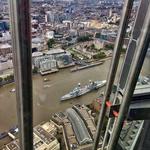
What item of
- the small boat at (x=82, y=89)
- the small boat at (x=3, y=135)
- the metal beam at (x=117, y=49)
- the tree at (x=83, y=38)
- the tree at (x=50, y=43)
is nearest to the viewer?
the metal beam at (x=117, y=49)

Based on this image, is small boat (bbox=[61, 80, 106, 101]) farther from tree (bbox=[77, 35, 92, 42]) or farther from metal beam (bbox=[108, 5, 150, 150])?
metal beam (bbox=[108, 5, 150, 150])

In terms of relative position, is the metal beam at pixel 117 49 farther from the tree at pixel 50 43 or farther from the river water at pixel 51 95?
the tree at pixel 50 43

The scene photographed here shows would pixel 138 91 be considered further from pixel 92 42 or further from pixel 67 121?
pixel 92 42

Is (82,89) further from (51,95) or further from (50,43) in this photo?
(50,43)

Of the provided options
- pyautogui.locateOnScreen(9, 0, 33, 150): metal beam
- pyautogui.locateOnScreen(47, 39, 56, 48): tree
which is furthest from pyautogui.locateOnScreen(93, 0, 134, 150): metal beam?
pyautogui.locateOnScreen(47, 39, 56, 48): tree

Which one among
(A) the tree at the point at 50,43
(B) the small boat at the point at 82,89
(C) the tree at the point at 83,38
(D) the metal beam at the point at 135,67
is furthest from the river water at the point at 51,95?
(D) the metal beam at the point at 135,67

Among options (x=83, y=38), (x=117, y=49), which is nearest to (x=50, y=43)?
(x=83, y=38)

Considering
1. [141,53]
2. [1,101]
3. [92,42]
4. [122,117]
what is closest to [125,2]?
[141,53]
